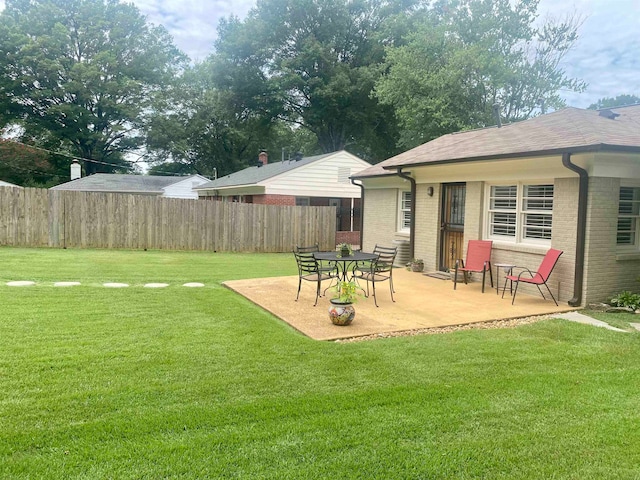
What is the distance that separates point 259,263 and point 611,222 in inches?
370

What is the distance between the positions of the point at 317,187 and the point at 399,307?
1478 centimetres

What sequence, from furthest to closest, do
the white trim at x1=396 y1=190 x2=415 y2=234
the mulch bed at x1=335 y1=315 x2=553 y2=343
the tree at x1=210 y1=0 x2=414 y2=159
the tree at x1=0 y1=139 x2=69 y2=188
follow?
the tree at x1=210 y1=0 x2=414 y2=159 → the tree at x1=0 y1=139 x2=69 y2=188 → the white trim at x1=396 y1=190 x2=415 y2=234 → the mulch bed at x1=335 y1=315 x2=553 y2=343

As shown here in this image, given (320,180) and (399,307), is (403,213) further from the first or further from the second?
(320,180)

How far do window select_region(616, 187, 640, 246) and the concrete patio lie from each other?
5.56 feet

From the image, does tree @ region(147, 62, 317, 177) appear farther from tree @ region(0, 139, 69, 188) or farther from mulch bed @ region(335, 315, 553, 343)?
mulch bed @ region(335, 315, 553, 343)

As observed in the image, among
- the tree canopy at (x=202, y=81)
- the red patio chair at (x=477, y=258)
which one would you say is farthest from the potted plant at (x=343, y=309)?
the tree canopy at (x=202, y=81)

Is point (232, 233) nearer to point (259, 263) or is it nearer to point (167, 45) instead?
point (259, 263)

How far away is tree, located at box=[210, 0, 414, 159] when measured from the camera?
39.1 m

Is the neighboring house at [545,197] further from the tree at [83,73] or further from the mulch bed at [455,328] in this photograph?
the tree at [83,73]

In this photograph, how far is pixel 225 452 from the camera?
137 inches

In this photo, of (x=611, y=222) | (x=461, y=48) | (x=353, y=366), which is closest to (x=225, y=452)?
(x=353, y=366)

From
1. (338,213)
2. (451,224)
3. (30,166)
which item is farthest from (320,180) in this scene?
(30,166)

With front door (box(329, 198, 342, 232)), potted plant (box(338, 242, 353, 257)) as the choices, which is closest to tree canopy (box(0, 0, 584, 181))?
front door (box(329, 198, 342, 232))

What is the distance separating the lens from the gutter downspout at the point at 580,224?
27.5 feet
